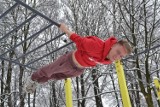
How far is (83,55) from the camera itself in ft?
9.14

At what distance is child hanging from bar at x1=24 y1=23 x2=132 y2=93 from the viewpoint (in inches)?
98.4

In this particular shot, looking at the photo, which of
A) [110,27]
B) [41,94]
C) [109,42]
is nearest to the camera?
[109,42]

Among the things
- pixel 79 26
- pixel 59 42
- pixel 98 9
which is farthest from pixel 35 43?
pixel 98 9

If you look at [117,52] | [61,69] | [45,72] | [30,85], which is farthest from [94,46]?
[30,85]

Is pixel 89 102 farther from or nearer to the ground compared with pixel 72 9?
nearer to the ground

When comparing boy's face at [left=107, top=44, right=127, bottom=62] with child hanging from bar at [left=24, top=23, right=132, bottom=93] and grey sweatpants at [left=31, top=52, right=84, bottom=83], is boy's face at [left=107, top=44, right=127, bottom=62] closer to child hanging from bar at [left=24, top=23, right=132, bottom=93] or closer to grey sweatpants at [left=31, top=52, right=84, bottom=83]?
child hanging from bar at [left=24, top=23, right=132, bottom=93]

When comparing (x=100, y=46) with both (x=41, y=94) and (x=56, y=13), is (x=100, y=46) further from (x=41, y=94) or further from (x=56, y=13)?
(x=41, y=94)

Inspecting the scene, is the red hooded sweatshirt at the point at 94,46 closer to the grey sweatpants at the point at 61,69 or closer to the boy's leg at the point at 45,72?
the grey sweatpants at the point at 61,69

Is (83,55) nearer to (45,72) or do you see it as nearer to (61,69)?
(61,69)

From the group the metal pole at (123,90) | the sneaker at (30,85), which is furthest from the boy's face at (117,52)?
the sneaker at (30,85)

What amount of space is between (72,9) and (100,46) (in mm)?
7723

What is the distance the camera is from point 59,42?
12.1 meters

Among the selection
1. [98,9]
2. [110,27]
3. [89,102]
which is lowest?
[89,102]

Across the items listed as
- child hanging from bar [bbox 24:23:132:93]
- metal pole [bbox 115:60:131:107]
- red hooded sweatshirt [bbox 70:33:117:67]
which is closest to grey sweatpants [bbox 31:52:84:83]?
child hanging from bar [bbox 24:23:132:93]
